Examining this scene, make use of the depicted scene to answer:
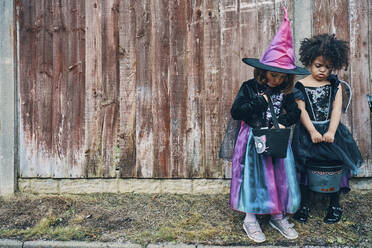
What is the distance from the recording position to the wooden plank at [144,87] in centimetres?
337

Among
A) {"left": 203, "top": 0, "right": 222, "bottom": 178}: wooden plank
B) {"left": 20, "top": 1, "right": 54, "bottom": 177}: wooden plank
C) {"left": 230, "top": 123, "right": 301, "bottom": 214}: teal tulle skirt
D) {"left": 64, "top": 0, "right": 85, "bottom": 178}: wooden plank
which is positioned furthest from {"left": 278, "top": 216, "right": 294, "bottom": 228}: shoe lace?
{"left": 20, "top": 1, "right": 54, "bottom": 177}: wooden plank

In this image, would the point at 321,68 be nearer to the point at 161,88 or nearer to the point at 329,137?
the point at 329,137

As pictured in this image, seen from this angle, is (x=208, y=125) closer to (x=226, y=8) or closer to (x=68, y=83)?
(x=226, y=8)

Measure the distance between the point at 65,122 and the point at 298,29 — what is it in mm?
2797

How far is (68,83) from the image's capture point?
3.44 meters

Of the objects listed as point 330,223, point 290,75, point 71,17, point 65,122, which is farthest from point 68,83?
point 330,223

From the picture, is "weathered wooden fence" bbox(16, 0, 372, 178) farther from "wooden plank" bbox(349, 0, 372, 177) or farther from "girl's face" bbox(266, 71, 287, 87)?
"girl's face" bbox(266, 71, 287, 87)

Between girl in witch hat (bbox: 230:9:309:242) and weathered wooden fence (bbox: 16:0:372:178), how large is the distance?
2.27 ft

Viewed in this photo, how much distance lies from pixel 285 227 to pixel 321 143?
0.81 meters

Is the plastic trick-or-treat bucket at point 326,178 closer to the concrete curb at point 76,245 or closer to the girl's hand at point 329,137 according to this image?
the girl's hand at point 329,137

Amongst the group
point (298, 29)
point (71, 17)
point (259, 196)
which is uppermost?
point (71, 17)

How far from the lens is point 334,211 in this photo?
9.06ft

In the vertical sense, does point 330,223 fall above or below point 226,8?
below

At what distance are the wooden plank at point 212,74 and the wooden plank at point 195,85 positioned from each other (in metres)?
0.05
